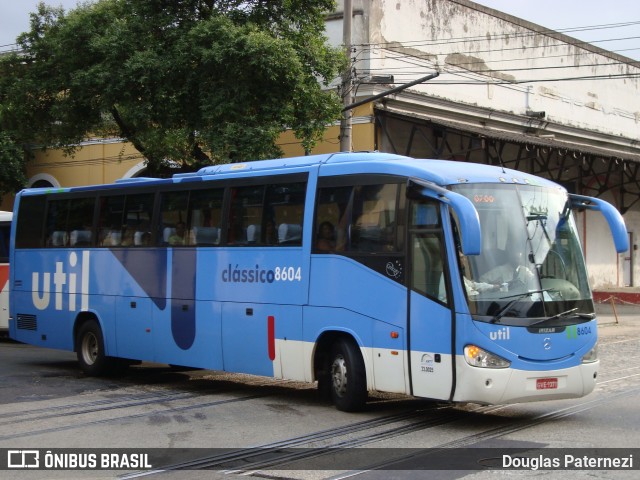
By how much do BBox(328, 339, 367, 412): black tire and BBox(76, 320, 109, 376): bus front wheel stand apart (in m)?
5.23

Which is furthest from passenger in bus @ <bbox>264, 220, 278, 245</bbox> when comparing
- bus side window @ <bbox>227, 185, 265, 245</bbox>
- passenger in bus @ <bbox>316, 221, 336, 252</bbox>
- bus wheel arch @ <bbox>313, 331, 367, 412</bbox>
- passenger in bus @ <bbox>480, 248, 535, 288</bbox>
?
passenger in bus @ <bbox>480, 248, 535, 288</bbox>

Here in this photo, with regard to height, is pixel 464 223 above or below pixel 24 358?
above

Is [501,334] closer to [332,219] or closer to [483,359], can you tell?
[483,359]

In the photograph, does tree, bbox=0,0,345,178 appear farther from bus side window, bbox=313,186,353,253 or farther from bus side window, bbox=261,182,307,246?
bus side window, bbox=313,186,353,253

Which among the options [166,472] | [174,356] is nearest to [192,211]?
[174,356]

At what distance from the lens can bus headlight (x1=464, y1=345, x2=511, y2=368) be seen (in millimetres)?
9875

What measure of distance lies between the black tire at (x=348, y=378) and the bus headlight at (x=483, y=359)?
1.71 m

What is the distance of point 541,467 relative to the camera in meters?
8.02

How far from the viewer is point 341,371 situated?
451 inches

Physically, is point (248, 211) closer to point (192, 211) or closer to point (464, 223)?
point (192, 211)

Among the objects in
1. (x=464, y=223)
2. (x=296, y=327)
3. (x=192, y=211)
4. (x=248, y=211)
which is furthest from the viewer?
(x=192, y=211)

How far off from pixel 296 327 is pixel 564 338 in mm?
3546

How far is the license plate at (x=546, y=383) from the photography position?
10016 mm

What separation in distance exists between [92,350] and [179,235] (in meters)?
3.09
